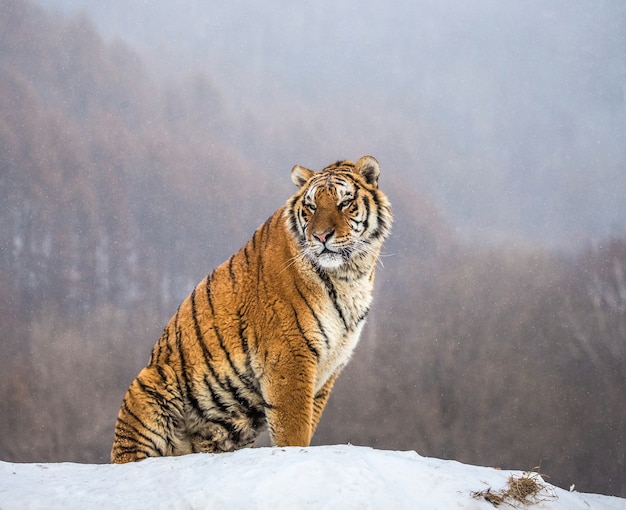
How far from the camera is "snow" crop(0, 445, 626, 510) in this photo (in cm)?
348

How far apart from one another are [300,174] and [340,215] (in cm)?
62

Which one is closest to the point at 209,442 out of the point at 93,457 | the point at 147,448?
the point at 147,448

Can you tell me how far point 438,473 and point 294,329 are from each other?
1.35m

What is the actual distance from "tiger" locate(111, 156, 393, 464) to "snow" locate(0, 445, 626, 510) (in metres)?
0.61

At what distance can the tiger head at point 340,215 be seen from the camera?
15.5 ft

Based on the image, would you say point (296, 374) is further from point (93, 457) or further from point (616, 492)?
point (616, 492)

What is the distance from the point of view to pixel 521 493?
378 cm

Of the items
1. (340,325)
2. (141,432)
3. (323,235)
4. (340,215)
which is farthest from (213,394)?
(340,215)

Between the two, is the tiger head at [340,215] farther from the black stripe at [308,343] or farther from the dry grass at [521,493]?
the dry grass at [521,493]

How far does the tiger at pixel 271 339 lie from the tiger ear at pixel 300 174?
→ 21 cm

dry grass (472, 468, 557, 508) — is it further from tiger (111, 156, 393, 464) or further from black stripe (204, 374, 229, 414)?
black stripe (204, 374, 229, 414)

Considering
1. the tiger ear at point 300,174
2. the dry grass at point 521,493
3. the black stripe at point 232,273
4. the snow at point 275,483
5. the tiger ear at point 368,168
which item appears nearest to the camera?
the snow at point 275,483

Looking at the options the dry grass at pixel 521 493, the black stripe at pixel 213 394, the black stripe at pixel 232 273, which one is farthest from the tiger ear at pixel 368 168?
the dry grass at pixel 521 493

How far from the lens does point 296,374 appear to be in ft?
15.0
